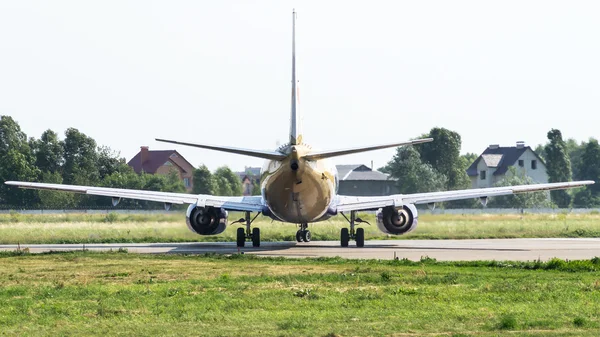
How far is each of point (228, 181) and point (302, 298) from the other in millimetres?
95168

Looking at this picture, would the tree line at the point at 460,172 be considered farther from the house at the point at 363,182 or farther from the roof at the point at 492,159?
the house at the point at 363,182

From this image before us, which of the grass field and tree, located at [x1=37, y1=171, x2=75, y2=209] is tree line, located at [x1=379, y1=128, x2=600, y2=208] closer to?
tree, located at [x1=37, y1=171, x2=75, y2=209]

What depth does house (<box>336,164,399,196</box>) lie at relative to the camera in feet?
484

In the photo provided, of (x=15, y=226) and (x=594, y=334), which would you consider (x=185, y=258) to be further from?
(x=15, y=226)

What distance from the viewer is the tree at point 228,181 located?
10229 centimetres

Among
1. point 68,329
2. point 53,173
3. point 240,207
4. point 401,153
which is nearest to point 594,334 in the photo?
point 68,329

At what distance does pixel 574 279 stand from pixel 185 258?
48.4 feet

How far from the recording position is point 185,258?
36.5 m

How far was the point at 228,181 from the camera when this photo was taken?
4638 inches

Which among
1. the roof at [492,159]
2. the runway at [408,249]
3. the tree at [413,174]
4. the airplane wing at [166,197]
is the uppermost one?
the roof at [492,159]

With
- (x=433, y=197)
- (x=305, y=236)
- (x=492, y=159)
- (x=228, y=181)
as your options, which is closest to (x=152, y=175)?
(x=228, y=181)

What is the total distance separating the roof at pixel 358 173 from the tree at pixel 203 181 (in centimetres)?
4815

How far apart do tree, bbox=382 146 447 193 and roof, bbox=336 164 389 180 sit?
69.4ft

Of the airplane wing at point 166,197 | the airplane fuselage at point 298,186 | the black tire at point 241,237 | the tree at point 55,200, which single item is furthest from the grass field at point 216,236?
the tree at point 55,200
